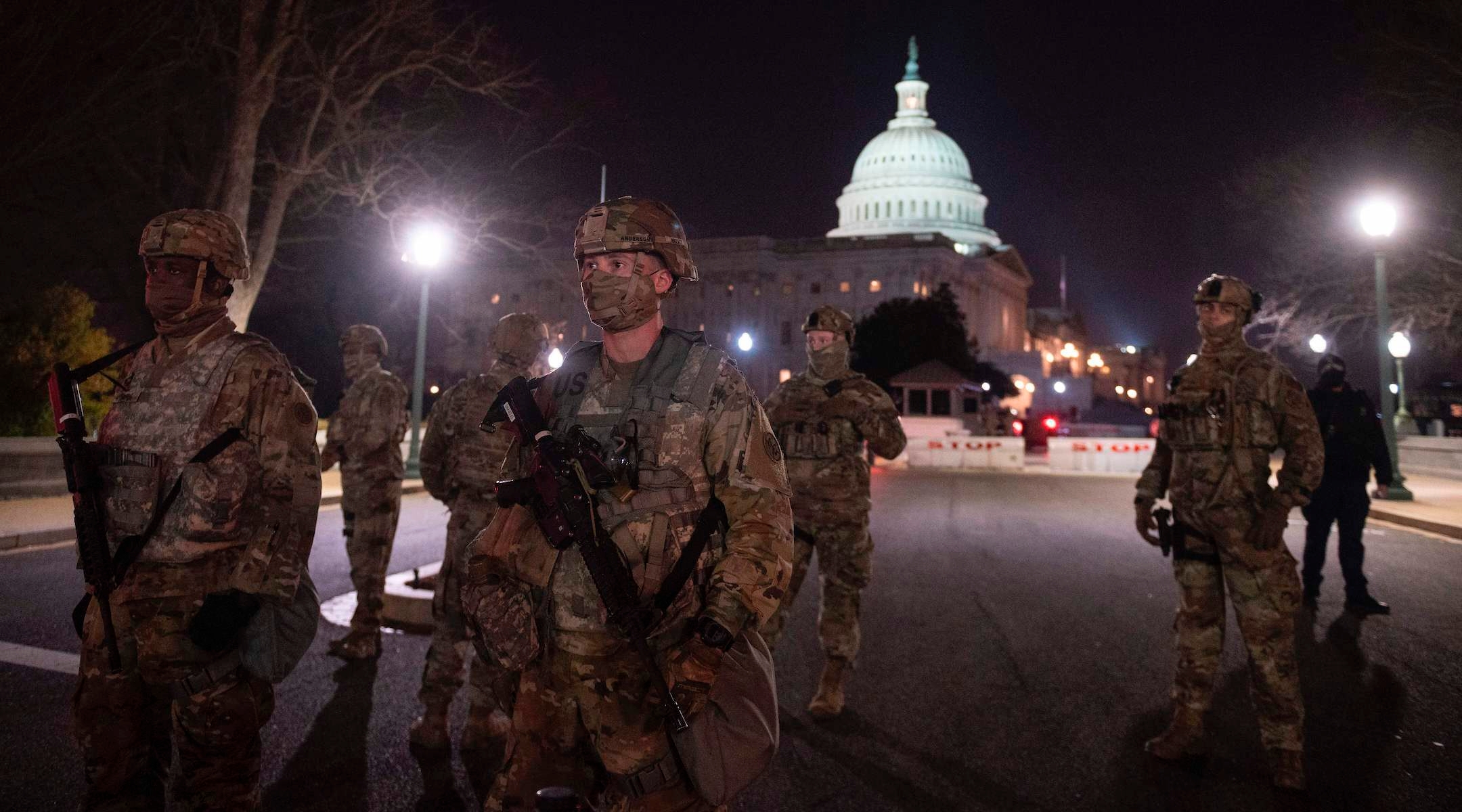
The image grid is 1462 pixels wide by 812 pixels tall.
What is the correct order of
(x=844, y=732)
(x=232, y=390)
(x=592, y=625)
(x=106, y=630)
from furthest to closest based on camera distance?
(x=844, y=732) < (x=232, y=390) < (x=106, y=630) < (x=592, y=625)

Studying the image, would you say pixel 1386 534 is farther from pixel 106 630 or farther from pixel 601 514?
pixel 106 630

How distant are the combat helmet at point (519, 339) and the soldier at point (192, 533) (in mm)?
1899

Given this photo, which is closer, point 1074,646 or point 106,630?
point 106,630

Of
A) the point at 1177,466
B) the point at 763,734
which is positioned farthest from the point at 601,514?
the point at 1177,466

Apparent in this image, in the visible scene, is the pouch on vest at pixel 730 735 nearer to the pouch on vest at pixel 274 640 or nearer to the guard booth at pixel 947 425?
the pouch on vest at pixel 274 640

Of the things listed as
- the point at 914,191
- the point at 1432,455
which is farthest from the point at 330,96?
the point at 914,191

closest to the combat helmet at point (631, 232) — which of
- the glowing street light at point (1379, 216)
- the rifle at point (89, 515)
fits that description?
the rifle at point (89, 515)

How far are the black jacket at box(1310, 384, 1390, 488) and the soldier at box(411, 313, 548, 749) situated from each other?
6.84m

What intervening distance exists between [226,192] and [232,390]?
654 inches

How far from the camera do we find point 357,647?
600 cm

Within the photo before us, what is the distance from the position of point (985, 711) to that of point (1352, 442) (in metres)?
5.04

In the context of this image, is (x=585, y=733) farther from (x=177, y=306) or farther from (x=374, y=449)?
(x=374, y=449)

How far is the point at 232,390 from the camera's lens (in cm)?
311

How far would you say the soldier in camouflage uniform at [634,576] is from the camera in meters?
2.35
